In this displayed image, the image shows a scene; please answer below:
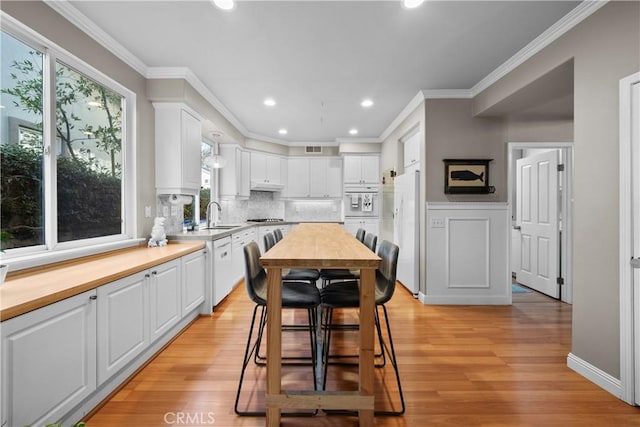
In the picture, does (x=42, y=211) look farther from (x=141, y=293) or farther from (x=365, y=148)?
(x=365, y=148)

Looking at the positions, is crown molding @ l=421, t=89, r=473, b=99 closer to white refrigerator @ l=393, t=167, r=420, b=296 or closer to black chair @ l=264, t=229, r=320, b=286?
white refrigerator @ l=393, t=167, r=420, b=296

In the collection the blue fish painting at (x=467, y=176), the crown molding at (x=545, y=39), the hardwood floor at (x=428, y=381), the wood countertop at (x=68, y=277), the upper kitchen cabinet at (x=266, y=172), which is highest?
the crown molding at (x=545, y=39)

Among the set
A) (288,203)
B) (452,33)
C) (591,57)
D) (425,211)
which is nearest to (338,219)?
(288,203)

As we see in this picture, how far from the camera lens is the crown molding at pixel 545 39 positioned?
210 centimetres

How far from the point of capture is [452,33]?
8.17 ft

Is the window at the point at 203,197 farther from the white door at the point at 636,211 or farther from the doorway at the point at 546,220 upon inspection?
the doorway at the point at 546,220

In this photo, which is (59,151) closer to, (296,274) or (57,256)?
(57,256)

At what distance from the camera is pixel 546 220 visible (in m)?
4.11

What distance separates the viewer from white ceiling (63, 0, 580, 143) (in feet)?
7.20

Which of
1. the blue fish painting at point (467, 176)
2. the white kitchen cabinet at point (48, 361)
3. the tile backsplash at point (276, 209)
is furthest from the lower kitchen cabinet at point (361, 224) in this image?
the white kitchen cabinet at point (48, 361)

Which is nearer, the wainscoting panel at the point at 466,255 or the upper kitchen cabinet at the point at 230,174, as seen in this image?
the wainscoting panel at the point at 466,255

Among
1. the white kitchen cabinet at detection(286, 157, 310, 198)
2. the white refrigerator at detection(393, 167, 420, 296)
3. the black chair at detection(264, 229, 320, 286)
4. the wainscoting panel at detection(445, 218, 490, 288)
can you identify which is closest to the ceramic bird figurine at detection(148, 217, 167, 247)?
the black chair at detection(264, 229, 320, 286)

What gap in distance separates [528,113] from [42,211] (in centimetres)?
486

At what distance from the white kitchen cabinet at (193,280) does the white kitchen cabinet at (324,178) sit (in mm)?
3700
